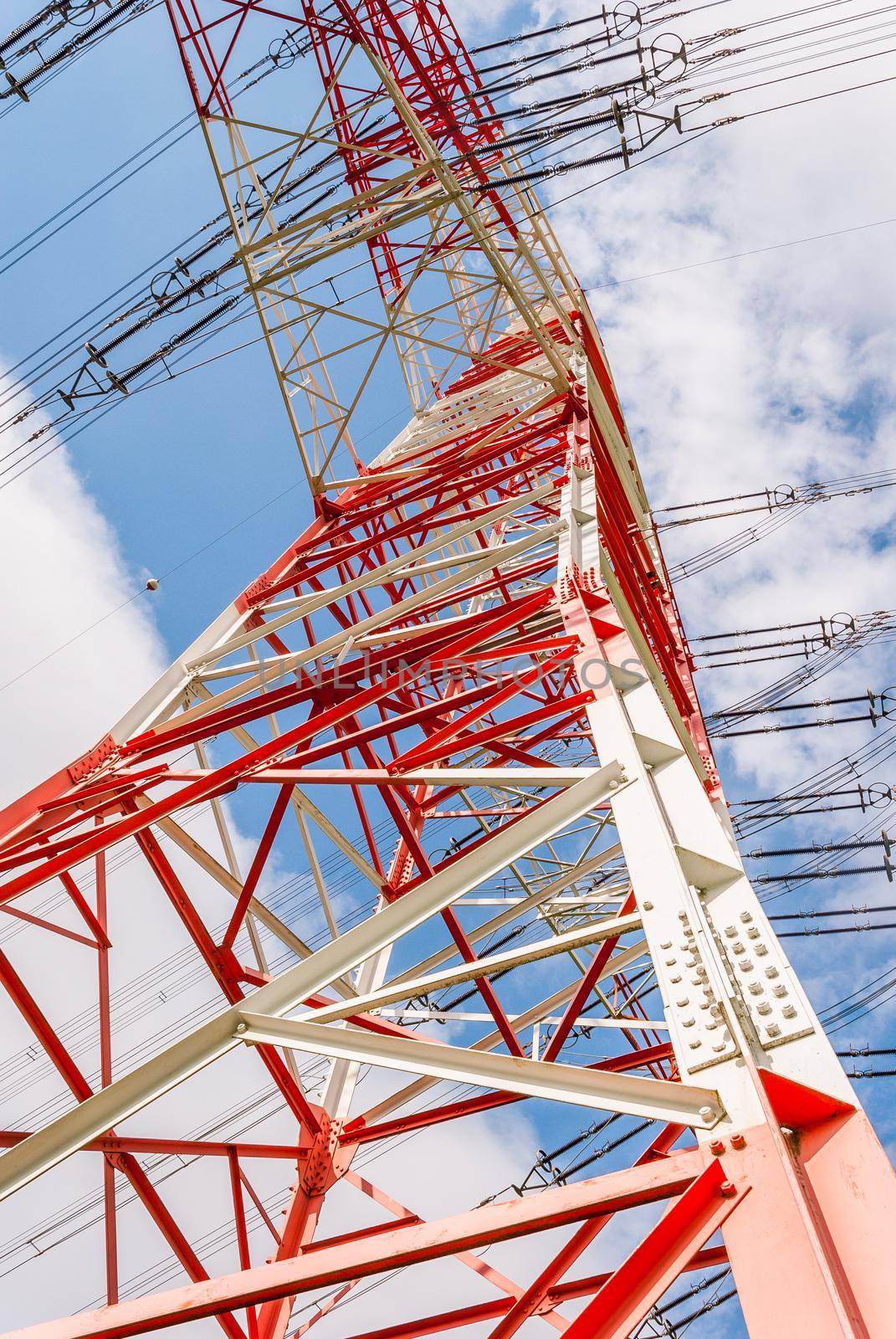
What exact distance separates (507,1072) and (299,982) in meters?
1.05

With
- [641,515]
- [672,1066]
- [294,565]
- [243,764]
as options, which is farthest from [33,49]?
[672,1066]

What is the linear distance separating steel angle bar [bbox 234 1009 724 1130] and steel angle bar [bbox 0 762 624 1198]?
5.5 inches

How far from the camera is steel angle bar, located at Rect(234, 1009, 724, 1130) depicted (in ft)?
9.87

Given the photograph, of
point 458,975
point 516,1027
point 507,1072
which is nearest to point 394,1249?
point 507,1072

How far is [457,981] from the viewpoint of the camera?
4.18m

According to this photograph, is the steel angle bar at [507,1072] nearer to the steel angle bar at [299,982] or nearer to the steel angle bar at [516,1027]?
the steel angle bar at [299,982]

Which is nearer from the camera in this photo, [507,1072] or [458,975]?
[507,1072]

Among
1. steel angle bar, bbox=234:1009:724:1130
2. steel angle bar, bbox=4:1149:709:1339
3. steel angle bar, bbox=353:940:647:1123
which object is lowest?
steel angle bar, bbox=4:1149:709:1339

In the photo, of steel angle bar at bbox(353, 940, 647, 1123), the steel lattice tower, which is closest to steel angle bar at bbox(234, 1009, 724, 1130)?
the steel lattice tower

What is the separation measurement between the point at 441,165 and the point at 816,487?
1345cm

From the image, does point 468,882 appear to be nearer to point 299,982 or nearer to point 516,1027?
point 299,982

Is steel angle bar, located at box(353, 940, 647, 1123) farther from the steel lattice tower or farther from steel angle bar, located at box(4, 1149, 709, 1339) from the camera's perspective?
steel angle bar, located at box(4, 1149, 709, 1339)

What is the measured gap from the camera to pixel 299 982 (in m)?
4.14

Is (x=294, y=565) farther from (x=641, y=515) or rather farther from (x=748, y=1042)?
(x=748, y=1042)
